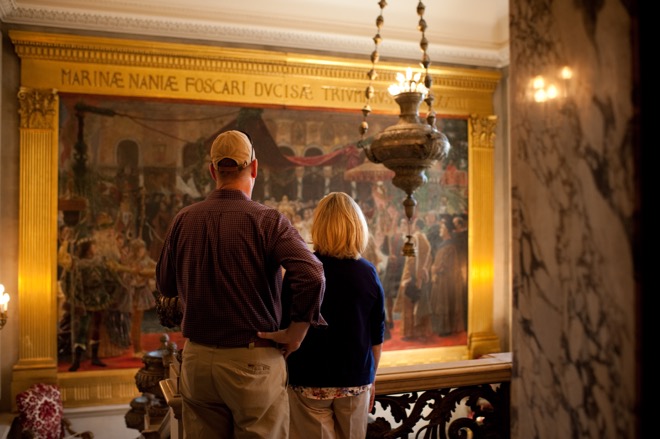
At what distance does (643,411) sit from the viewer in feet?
3.99

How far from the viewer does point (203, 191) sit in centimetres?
849

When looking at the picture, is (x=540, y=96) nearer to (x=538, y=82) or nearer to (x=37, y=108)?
(x=538, y=82)

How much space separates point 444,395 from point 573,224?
1.95 metres

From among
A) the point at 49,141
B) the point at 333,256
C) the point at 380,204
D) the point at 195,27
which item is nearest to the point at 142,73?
the point at 195,27

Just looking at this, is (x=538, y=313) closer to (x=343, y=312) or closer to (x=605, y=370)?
(x=605, y=370)

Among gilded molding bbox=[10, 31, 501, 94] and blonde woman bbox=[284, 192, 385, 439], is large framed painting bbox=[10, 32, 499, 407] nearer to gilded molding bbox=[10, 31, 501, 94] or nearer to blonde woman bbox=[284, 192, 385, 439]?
gilded molding bbox=[10, 31, 501, 94]

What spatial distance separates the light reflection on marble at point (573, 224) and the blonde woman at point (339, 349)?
1267 millimetres

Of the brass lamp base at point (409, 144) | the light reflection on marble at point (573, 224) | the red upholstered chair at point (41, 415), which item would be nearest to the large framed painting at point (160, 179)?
the red upholstered chair at point (41, 415)

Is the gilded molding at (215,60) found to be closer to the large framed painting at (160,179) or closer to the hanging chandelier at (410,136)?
the large framed painting at (160,179)

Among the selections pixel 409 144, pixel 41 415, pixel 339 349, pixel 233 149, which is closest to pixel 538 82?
pixel 233 149

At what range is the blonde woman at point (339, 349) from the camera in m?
2.78

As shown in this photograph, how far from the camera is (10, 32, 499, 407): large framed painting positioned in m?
7.82

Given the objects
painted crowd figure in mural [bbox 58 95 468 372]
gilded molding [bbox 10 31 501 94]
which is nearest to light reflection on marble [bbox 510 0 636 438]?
painted crowd figure in mural [bbox 58 95 468 372]

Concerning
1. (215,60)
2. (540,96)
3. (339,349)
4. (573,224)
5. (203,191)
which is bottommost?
(339,349)
